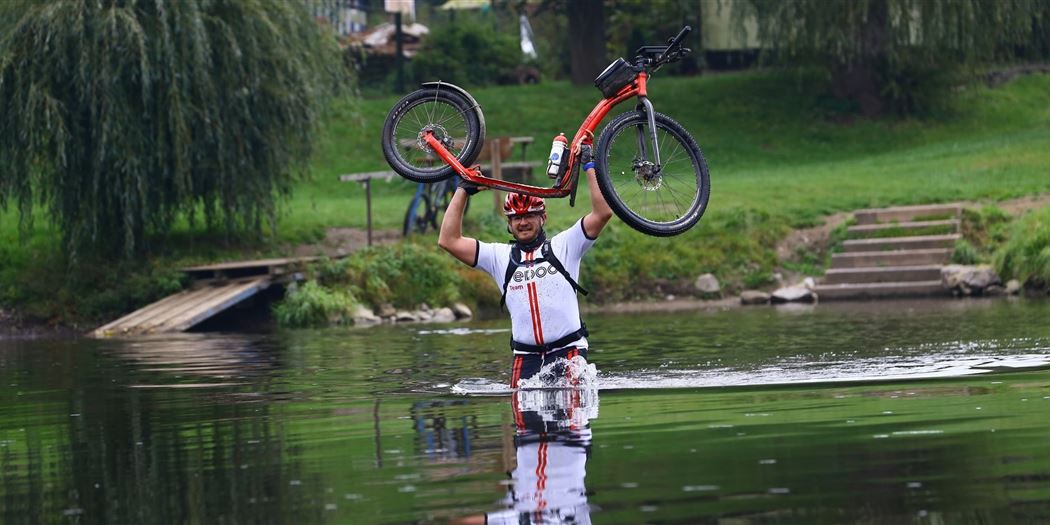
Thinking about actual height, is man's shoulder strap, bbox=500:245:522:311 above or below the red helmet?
below

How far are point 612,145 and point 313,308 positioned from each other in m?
14.5

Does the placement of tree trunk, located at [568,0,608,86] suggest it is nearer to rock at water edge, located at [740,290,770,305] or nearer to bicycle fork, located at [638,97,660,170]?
rock at water edge, located at [740,290,770,305]

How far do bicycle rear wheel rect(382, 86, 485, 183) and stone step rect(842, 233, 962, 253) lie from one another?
54.2ft

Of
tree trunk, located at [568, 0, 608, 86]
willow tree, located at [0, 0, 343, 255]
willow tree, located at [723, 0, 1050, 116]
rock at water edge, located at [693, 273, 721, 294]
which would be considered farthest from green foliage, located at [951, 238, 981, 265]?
tree trunk, located at [568, 0, 608, 86]

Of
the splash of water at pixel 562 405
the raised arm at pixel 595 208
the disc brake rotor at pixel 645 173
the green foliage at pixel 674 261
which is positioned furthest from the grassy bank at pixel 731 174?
the disc brake rotor at pixel 645 173

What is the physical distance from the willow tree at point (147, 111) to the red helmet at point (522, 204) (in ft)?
49.3

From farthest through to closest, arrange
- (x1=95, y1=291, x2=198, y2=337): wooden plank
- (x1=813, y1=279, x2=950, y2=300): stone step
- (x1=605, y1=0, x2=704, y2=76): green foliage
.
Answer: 1. (x1=605, y1=0, x2=704, y2=76): green foliage
2. (x1=813, y1=279, x2=950, y2=300): stone step
3. (x1=95, y1=291, x2=198, y2=337): wooden plank

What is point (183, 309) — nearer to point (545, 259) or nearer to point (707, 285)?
point (707, 285)

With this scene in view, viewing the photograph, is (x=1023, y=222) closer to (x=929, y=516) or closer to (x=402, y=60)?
(x=929, y=516)

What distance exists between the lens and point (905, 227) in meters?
29.4

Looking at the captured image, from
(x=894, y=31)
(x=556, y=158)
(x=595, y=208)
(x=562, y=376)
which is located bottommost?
(x=562, y=376)

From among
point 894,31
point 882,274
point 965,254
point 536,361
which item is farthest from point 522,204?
point 894,31

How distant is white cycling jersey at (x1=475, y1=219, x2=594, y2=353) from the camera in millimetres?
12820

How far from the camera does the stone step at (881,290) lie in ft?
90.5
